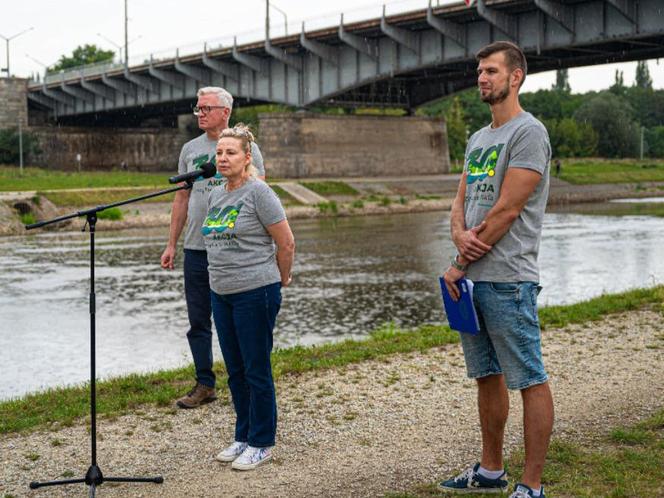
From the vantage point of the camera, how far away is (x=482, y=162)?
212 inches

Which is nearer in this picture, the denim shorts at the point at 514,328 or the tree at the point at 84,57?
the denim shorts at the point at 514,328

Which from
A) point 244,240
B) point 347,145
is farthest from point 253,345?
point 347,145

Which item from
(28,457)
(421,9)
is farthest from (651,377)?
(421,9)

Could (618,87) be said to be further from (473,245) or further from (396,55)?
(473,245)

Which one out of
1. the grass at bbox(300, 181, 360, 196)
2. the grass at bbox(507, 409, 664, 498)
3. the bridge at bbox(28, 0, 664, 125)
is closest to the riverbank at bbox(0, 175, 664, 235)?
the grass at bbox(300, 181, 360, 196)

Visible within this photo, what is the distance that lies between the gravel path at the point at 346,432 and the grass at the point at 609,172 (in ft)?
168

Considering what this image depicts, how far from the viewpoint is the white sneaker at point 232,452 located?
20.9 feet

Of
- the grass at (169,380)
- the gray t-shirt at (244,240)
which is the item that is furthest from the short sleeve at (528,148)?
the grass at (169,380)

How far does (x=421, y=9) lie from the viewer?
4459cm

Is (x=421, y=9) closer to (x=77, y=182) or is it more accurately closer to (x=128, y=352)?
(x=77, y=182)

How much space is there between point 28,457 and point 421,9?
40353 mm

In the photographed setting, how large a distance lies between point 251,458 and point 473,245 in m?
2.07

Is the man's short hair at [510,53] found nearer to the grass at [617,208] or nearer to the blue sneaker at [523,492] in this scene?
the blue sneaker at [523,492]

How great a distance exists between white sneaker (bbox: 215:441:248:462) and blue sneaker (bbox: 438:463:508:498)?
1.43m
